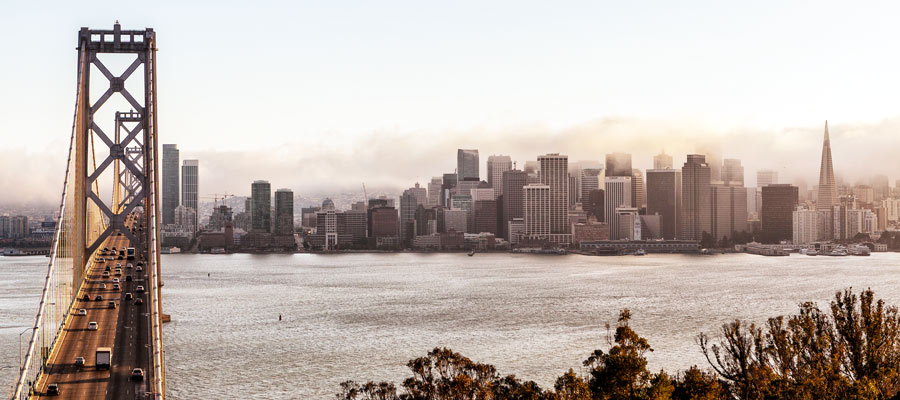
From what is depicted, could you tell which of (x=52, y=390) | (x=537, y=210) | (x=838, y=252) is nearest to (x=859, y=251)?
(x=838, y=252)

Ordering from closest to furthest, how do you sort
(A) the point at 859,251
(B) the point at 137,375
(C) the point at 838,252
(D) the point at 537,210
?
(B) the point at 137,375
(A) the point at 859,251
(C) the point at 838,252
(D) the point at 537,210

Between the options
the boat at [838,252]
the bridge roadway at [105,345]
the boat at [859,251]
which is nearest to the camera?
the bridge roadway at [105,345]

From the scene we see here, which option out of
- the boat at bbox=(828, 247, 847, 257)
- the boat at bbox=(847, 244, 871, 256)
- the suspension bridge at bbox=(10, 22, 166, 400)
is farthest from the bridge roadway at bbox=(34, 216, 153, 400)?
the boat at bbox=(847, 244, 871, 256)

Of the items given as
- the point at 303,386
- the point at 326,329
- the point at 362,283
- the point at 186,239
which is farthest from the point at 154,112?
the point at 186,239

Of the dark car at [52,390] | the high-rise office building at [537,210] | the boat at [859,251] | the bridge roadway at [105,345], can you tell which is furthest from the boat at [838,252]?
the dark car at [52,390]

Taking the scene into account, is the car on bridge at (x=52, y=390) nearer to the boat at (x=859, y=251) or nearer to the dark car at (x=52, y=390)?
the dark car at (x=52, y=390)

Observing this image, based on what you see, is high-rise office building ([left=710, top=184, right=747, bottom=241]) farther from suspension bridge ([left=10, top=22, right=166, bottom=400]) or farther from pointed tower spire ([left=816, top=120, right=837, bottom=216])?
suspension bridge ([left=10, top=22, right=166, bottom=400])

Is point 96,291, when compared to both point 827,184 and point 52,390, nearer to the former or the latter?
point 52,390
